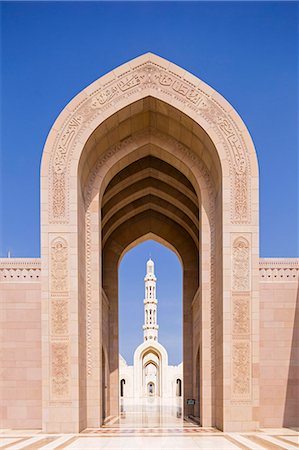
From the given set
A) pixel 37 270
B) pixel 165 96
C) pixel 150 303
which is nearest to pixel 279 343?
pixel 37 270

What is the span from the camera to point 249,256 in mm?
12922

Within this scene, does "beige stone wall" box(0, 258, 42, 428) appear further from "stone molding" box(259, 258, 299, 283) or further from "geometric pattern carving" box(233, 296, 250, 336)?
"stone molding" box(259, 258, 299, 283)

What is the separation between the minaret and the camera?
2026 inches

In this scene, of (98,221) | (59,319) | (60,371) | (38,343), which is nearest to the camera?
(60,371)

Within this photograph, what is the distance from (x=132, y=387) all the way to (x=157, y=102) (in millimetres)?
32193

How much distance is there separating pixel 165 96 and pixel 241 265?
177 inches

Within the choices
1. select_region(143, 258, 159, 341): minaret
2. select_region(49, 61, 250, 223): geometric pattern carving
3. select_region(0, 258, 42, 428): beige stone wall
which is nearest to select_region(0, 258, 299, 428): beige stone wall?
select_region(0, 258, 42, 428): beige stone wall

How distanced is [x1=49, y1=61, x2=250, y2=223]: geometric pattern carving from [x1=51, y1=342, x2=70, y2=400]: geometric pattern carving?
289 centimetres

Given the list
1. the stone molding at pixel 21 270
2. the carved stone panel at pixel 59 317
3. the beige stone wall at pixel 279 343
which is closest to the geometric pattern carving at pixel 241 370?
the beige stone wall at pixel 279 343

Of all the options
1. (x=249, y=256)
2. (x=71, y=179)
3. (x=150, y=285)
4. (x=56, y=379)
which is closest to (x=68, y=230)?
(x=71, y=179)

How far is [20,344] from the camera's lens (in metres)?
12.9

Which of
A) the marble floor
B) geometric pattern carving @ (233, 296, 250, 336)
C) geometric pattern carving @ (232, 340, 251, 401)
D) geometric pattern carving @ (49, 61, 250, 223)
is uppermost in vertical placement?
geometric pattern carving @ (49, 61, 250, 223)

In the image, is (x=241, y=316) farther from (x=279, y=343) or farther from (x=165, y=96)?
(x=165, y=96)

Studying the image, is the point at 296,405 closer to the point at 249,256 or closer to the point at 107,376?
the point at 249,256
